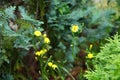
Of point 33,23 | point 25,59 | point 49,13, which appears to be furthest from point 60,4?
point 25,59

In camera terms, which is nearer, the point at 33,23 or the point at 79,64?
the point at 33,23

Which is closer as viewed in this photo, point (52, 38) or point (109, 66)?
point (109, 66)

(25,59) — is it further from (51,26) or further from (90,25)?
(90,25)

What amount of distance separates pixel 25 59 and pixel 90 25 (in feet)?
2.68

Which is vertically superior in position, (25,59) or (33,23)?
(33,23)

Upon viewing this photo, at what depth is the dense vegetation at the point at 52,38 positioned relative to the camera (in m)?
3.58

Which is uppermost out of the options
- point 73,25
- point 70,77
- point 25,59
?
point 73,25

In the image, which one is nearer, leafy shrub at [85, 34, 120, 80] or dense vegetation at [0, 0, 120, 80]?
leafy shrub at [85, 34, 120, 80]

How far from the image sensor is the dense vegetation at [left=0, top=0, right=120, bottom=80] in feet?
11.7

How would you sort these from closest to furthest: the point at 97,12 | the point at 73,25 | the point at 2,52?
1. the point at 2,52
2. the point at 73,25
3. the point at 97,12

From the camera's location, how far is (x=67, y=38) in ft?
13.2

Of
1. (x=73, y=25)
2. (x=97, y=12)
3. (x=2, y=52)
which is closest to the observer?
(x=2, y=52)

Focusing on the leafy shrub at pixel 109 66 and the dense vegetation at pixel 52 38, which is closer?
the leafy shrub at pixel 109 66

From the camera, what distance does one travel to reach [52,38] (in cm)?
404
